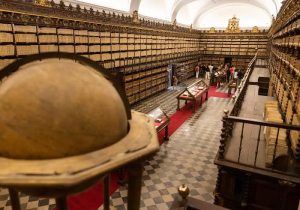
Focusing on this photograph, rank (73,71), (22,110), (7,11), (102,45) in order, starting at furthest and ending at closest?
(102,45)
(7,11)
(73,71)
(22,110)

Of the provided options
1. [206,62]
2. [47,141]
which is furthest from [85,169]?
[206,62]

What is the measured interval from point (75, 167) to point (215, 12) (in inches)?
951

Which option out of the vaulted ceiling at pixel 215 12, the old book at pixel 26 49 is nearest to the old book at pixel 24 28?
the old book at pixel 26 49

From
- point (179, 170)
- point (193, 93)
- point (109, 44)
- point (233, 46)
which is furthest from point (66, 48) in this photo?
point (233, 46)

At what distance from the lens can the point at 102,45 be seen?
339 inches

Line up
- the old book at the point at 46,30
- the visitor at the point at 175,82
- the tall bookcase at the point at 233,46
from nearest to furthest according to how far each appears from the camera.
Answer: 1. the old book at the point at 46,30
2. the visitor at the point at 175,82
3. the tall bookcase at the point at 233,46

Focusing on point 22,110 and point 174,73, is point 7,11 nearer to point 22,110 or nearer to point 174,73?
point 22,110

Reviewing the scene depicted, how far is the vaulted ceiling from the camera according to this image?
15.7m

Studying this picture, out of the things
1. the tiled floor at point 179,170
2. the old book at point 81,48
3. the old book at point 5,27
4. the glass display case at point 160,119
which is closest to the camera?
the tiled floor at point 179,170

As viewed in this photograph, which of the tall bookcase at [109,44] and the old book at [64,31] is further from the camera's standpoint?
the old book at [64,31]

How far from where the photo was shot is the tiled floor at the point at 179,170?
429cm

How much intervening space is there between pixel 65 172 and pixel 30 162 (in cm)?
15

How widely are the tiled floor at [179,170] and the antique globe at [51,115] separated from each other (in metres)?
2.61

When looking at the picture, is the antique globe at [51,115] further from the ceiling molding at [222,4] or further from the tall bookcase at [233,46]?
the tall bookcase at [233,46]
